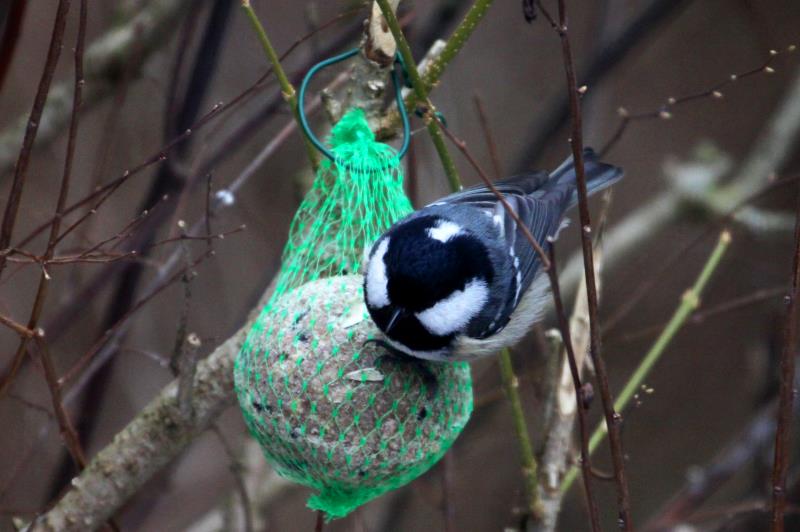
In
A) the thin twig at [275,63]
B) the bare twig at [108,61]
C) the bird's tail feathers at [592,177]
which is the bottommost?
the bird's tail feathers at [592,177]

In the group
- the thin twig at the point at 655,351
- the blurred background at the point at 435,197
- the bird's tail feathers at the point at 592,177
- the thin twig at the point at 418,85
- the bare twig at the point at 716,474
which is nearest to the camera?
the thin twig at the point at 418,85

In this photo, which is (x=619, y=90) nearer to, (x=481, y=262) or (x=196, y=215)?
(x=196, y=215)

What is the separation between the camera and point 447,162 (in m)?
1.89

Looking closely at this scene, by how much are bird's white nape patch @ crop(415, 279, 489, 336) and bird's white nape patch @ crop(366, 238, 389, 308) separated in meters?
0.07

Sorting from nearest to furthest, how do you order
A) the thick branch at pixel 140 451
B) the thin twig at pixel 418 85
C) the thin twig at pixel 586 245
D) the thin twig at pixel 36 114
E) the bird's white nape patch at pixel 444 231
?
1. the thin twig at pixel 586 245
2. the thin twig at pixel 36 114
3. the thin twig at pixel 418 85
4. the bird's white nape patch at pixel 444 231
5. the thick branch at pixel 140 451

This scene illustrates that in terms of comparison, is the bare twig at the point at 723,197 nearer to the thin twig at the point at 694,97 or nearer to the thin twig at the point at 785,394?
the thin twig at the point at 694,97

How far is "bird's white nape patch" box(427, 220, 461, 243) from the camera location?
191 cm

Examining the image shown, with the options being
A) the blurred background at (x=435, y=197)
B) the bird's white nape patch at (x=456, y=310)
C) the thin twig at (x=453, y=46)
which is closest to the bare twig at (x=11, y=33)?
the blurred background at (x=435, y=197)

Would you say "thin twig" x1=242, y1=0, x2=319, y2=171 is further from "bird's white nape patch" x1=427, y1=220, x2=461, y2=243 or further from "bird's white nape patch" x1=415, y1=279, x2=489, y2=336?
"bird's white nape patch" x1=415, y1=279, x2=489, y2=336

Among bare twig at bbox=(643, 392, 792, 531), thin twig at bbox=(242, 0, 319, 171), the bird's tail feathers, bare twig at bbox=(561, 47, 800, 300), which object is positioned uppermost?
thin twig at bbox=(242, 0, 319, 171)

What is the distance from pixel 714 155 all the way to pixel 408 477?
2.44 meters

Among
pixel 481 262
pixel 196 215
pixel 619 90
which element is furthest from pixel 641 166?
pixel 481 262

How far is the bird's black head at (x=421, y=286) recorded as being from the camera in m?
1.81

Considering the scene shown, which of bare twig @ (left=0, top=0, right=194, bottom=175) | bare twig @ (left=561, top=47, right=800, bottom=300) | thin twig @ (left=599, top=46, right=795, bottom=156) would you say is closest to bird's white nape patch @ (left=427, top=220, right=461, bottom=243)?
thin twig @ (left=599, top=46, right=795, bottom=156)
